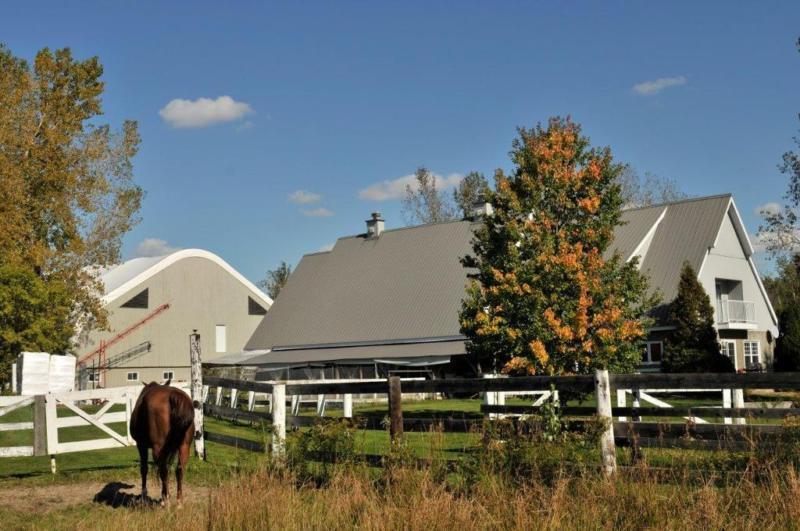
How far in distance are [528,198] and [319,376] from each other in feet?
70.3

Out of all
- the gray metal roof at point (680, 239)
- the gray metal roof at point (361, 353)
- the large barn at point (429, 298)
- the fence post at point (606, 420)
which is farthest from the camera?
the large barn at point (429, 298)

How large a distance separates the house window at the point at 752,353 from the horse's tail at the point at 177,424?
40.0 metres

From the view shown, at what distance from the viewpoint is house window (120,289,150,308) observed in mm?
59312

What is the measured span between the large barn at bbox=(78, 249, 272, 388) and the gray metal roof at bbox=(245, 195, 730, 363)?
32.2 ft

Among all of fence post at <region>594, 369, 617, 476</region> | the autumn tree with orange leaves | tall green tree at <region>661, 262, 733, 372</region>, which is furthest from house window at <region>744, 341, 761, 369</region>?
fence post at <region>594, 369, 617, 476</region>

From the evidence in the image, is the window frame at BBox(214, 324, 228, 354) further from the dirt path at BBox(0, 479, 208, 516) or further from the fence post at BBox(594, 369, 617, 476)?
the fence post at BBox(594, 369, 617, 476)

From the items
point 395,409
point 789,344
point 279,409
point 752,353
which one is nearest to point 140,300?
point 752,353

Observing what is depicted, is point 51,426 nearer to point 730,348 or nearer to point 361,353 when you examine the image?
point 361,353

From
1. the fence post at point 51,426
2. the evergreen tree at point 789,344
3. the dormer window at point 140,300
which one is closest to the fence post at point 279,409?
the fence post at point 51,426

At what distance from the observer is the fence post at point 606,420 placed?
9797 millimetres

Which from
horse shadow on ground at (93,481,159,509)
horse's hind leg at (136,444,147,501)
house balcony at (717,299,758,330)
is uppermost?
house balcony at (717,299,758,330)

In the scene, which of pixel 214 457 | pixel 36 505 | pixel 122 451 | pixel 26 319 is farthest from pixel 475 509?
pixel 26 319

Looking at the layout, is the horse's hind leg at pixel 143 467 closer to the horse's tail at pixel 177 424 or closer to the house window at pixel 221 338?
the horse's tail at pixel 177 424

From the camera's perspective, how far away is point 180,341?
6166cm
